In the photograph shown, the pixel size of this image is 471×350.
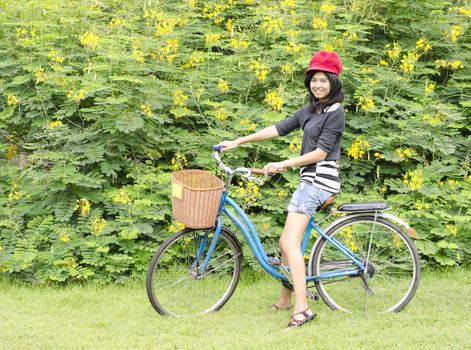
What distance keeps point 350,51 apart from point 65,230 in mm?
3694

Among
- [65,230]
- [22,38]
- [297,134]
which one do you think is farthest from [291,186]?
[22,38]

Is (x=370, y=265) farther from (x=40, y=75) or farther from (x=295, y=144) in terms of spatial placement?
(x=40, y=75)

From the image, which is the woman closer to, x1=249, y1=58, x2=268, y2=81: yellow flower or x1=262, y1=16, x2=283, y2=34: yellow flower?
x1=249, y1=58, x2=268, y2=81: yellow flower

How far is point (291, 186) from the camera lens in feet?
20.2

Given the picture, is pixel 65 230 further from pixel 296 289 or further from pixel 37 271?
pixel 296 289

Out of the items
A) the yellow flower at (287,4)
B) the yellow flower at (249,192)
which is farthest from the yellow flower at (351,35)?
the yellow flower at (249,192)

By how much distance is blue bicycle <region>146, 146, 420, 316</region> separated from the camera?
4539mm

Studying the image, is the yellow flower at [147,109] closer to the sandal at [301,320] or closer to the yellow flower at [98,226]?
the yellow flower at [98,226]

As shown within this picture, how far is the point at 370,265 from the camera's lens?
4582mm

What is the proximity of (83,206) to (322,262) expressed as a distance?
94.5 inches

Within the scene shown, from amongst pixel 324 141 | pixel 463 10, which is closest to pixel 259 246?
pixel 324 141

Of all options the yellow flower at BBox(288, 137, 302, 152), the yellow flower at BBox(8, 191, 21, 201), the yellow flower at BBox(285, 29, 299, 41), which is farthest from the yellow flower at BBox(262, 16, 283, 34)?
the yellow flower at BBox(8, 191, 21, 201)

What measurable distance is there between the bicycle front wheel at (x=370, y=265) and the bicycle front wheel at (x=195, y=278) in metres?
0.67

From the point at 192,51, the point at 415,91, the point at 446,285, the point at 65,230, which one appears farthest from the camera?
the point at 192,51
